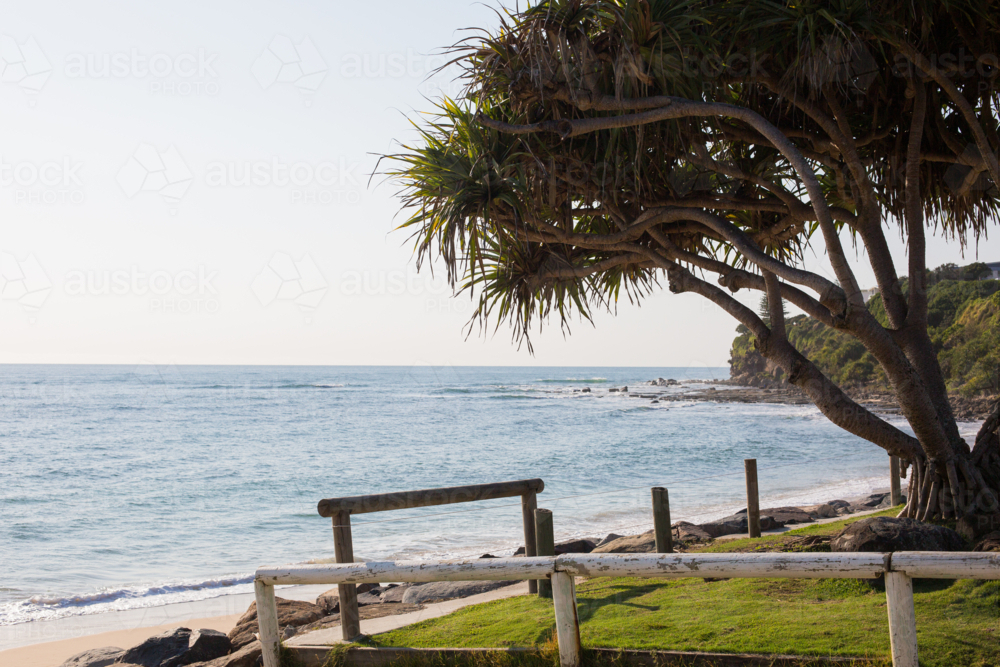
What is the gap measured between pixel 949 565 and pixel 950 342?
1648 inches

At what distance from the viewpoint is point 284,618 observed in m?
7.82

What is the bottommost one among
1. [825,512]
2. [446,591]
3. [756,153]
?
[825,512]

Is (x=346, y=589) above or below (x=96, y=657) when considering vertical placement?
above

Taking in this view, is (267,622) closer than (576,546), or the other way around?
(267,622)

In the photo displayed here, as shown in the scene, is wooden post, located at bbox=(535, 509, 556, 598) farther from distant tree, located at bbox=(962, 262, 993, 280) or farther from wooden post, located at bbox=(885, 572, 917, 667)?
distant tree, located at bbox=(962, 262, 993, 280)

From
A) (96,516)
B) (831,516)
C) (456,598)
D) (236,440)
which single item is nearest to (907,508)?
(456,598)

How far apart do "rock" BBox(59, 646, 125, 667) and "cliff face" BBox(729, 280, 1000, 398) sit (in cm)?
2280

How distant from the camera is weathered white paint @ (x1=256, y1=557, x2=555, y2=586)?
3656 millimetres

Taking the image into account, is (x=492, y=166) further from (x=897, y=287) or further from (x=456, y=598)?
(x=456, y=598)

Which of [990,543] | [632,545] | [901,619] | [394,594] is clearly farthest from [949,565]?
[394,594]

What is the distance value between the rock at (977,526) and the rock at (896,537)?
47 centimetres

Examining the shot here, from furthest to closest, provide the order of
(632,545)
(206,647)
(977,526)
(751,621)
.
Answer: (632,545) < (206,647) < (977,526) < (751,621)

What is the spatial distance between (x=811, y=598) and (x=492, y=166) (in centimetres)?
405

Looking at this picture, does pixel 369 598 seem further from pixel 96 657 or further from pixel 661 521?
pixel 661 521
